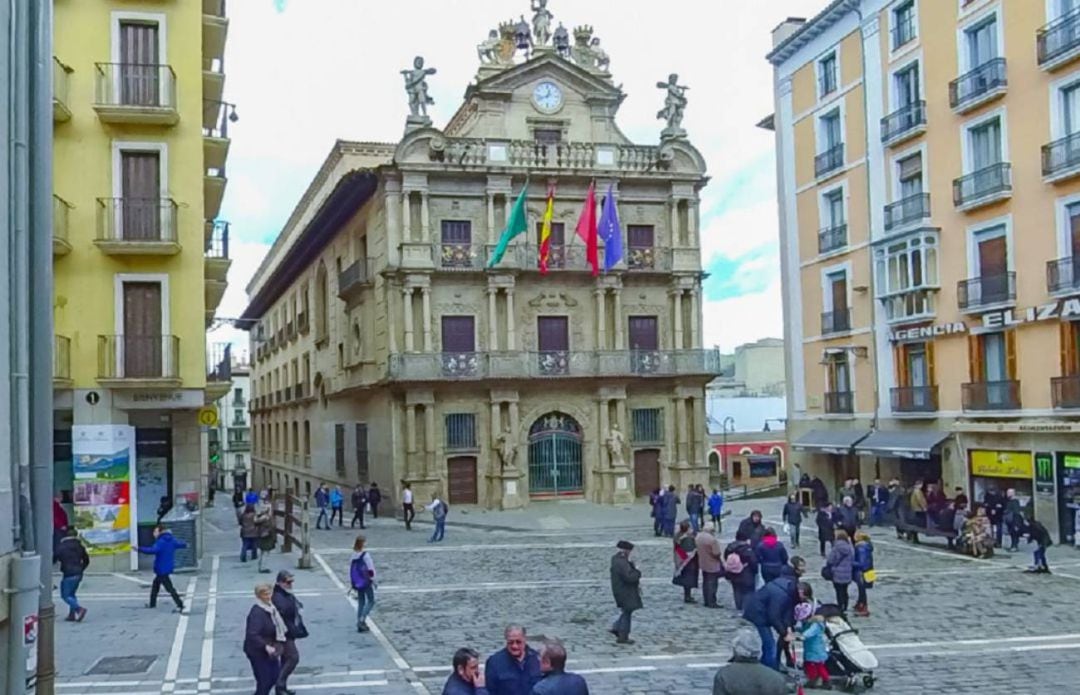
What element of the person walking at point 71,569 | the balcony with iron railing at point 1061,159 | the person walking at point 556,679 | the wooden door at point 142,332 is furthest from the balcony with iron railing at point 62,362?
the balcony with iron railing at point 1061,159

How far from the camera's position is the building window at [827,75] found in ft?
125

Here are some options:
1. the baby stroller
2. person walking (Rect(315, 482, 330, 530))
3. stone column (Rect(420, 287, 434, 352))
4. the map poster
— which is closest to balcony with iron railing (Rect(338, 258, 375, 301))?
stone column (Rect(420, 287, 434, 352))

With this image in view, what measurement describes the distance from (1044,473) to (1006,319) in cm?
436

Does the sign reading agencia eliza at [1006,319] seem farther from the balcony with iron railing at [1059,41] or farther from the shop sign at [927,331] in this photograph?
the balcony with iron railing at [1059,41]

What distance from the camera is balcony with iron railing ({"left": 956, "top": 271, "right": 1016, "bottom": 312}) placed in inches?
1161

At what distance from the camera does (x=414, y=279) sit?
3928cm

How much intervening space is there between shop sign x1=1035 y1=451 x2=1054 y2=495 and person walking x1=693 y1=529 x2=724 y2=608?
13606 mm

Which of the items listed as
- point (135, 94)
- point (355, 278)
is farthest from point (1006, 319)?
point (355, 278)

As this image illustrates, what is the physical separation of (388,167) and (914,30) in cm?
1865

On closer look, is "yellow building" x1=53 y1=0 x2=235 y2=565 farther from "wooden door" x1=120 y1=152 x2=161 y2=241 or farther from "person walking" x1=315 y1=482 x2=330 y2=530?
"person walking" x1=315 y1=482 x2=330 y2=530

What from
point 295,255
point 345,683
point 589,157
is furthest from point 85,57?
point 295,255

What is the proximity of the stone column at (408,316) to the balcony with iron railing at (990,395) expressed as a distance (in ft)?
62.5

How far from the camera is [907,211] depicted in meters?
34.0

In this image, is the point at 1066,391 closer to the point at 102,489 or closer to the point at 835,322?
the point at 835,322
